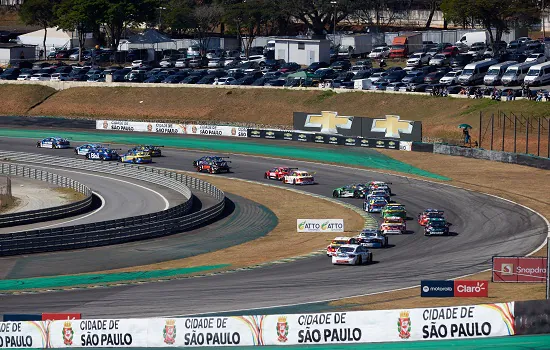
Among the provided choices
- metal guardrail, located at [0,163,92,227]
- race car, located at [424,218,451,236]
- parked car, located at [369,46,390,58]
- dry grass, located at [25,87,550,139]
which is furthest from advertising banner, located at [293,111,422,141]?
parked car, located at [369,46,390,58]

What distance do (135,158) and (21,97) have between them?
35.5 m

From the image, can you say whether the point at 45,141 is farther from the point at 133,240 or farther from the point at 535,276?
the point at 535,276

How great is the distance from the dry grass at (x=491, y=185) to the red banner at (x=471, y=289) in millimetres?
198

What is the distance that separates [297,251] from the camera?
2079 inches

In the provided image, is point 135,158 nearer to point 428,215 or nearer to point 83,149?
point 83,149

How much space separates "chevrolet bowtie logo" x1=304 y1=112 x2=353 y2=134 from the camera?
293 ft

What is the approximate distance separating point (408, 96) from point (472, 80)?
725cm

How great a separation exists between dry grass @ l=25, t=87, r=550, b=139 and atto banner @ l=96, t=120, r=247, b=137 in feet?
21.7

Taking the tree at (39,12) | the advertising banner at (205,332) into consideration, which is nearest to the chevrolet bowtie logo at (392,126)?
the advertising banner at (205,332)

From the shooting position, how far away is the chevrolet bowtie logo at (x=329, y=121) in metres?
89.3

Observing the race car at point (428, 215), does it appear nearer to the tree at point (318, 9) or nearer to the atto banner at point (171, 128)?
the atto banner at point (171, 128)

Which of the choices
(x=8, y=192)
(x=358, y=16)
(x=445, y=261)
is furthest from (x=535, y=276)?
(x=358, y=16)

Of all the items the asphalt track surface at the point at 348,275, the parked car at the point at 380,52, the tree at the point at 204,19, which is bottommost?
the asphalt track surface at the point at 348,275

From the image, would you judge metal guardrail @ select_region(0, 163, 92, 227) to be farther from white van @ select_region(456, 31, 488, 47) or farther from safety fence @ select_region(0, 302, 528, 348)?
white van @ select_region(456, 31, 488, 47)
